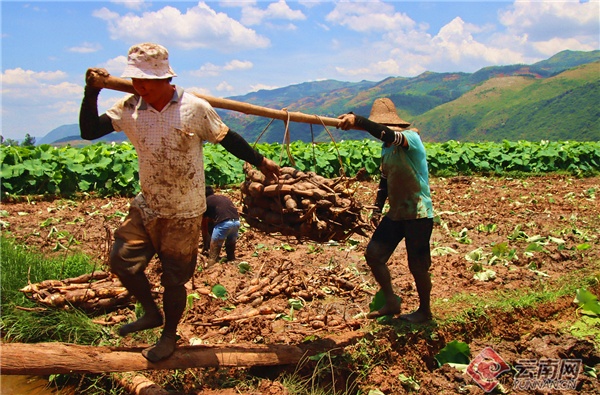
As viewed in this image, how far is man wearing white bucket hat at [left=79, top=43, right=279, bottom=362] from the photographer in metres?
2.39

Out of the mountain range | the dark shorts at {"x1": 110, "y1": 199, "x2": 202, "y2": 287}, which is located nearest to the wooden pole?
the dark shorts at {"x1": 110, "y1": 199, "x2": 202, "y2": 287}

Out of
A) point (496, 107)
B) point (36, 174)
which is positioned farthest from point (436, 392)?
point (496, 107)

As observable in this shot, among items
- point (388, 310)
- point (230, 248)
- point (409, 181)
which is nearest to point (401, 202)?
point (409, 181)

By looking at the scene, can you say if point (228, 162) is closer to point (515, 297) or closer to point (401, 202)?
point (401, 202)

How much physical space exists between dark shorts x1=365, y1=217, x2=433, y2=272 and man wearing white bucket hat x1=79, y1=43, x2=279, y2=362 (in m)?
1.60

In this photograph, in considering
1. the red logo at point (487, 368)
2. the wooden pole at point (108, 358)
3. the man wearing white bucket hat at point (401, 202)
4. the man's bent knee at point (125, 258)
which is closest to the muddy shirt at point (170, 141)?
the man's bent knee at point (125, 258)

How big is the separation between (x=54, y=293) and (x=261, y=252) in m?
2.81

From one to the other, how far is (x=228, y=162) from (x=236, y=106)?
8.11 meters

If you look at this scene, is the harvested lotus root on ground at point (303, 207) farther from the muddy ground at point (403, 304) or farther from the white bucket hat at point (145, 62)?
the white bucket hat at point (145, 62)

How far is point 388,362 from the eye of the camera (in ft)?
10.8

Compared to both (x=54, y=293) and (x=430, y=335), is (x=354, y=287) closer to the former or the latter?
(x=430, y=335)

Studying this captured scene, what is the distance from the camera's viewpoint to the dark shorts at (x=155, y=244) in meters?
2.54

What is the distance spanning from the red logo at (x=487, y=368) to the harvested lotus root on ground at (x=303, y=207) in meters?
1.54

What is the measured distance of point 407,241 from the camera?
3518 mm
